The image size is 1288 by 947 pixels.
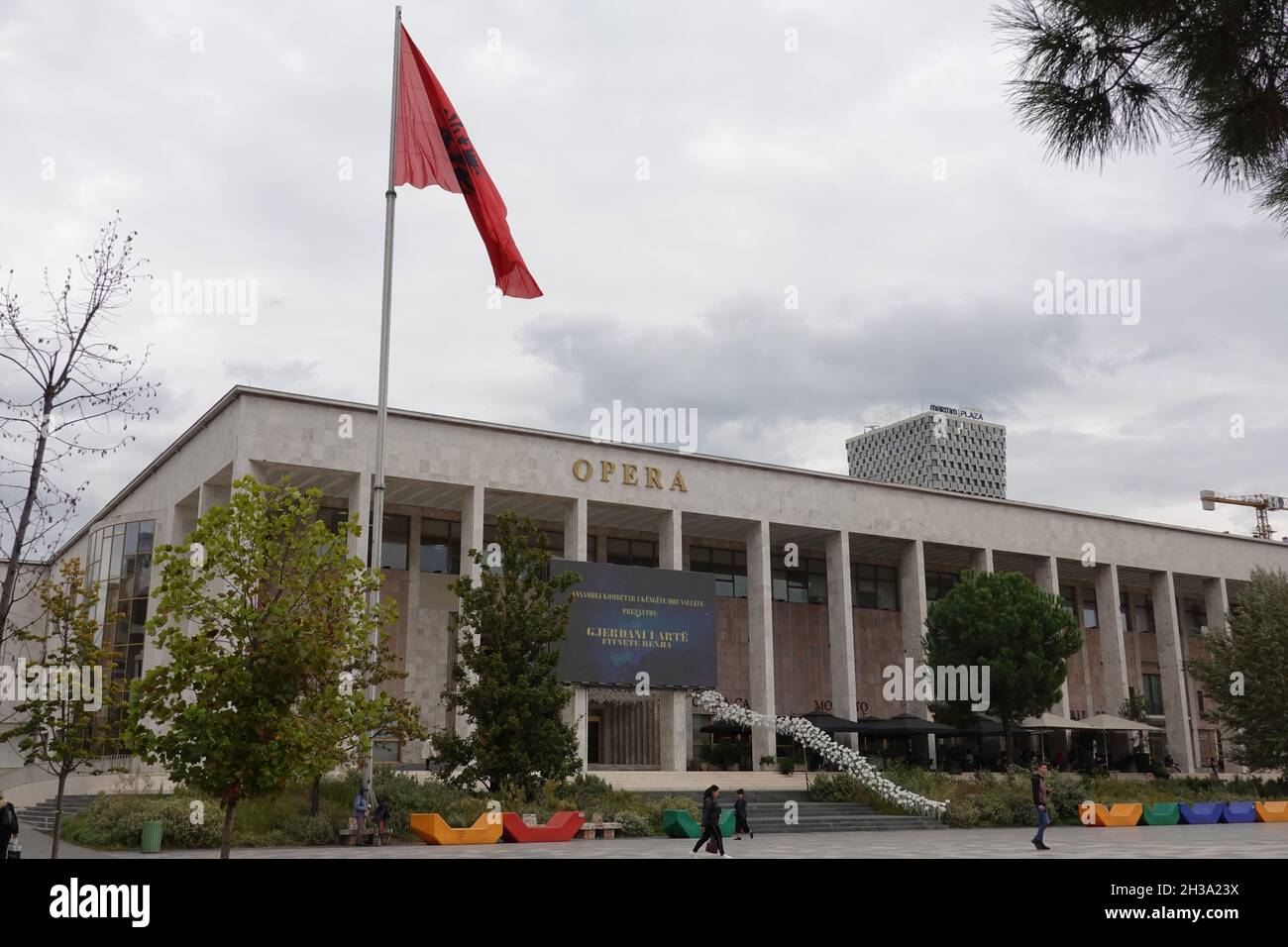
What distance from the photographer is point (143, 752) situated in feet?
46.8

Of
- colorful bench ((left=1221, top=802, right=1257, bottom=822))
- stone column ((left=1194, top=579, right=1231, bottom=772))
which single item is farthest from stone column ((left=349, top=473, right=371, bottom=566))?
stone column ((left=1194, top=579, right=1231, bottom=772))

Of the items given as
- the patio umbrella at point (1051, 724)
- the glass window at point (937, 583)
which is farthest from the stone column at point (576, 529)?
the glass window at point (937, 583)

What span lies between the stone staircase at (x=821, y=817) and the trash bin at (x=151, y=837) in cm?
1423

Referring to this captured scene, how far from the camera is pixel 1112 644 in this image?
51.7 m

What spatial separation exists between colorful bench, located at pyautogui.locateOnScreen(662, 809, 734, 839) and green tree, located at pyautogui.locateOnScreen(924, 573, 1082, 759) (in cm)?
1586

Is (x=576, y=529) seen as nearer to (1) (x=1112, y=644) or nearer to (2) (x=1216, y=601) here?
(1) (x=1112, y=644)

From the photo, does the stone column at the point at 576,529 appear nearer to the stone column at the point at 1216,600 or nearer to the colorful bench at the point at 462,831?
the colorful bench at the point at 462,831

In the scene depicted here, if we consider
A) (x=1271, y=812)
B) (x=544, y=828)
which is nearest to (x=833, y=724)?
(x=1271, y=812)

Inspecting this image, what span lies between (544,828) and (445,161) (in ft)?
48.3

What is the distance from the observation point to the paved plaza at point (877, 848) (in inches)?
813

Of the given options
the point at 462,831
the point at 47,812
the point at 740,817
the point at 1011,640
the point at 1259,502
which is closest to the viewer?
the point at 462,831

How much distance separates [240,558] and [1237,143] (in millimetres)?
12629

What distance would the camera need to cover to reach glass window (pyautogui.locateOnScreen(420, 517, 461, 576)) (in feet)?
145
